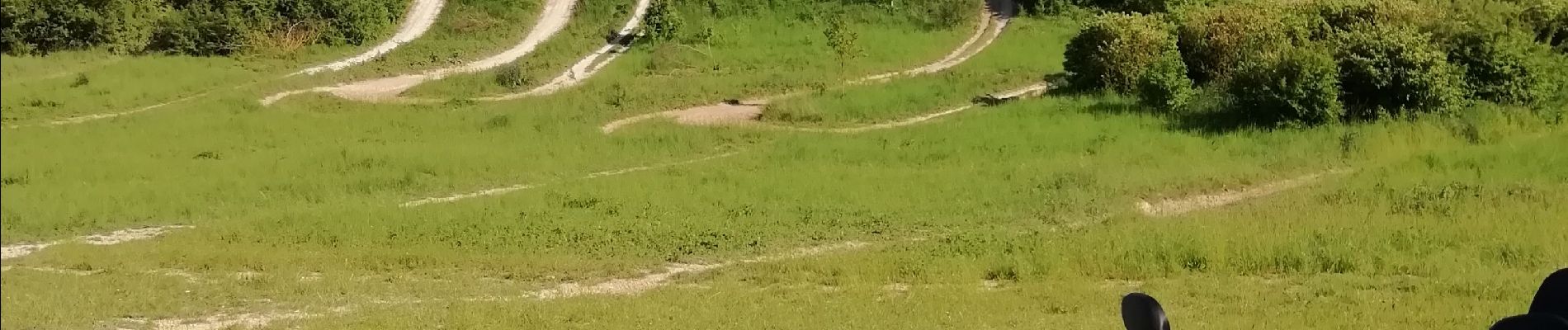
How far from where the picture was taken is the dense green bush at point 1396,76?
56.6ft

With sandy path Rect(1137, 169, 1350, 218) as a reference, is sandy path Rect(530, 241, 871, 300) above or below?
above

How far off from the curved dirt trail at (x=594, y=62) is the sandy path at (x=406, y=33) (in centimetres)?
Answer: 445

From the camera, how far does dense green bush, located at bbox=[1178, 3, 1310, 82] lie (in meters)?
21.0

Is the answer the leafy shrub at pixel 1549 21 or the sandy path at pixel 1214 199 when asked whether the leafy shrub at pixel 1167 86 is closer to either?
the sandy path at pixel 1214 199

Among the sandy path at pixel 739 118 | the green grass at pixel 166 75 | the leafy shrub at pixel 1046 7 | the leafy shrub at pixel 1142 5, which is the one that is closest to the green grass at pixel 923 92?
Result: the sandy path at pixel 739 118

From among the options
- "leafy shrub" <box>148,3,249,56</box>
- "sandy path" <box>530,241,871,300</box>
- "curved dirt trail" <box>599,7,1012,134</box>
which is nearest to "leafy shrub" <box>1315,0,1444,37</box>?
"curved dirt trail" <box>599,7,1012,134</box>

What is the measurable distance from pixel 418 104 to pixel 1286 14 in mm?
13900

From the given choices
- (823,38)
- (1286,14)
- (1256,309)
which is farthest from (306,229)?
(823,38)

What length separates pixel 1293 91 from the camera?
17.5 m

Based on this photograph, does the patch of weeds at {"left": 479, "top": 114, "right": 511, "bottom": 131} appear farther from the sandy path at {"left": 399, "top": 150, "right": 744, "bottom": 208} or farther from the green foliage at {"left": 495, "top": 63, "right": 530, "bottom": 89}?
the sandy path at {"left": 399, "top": 150, "right": 744, "bottom": 208}

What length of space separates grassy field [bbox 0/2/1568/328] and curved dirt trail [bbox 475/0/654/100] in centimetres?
218

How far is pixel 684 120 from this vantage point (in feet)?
67.7

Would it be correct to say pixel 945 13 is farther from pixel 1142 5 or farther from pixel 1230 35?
pixel 1230 35

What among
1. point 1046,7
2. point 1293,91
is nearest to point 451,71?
point 1293,91
